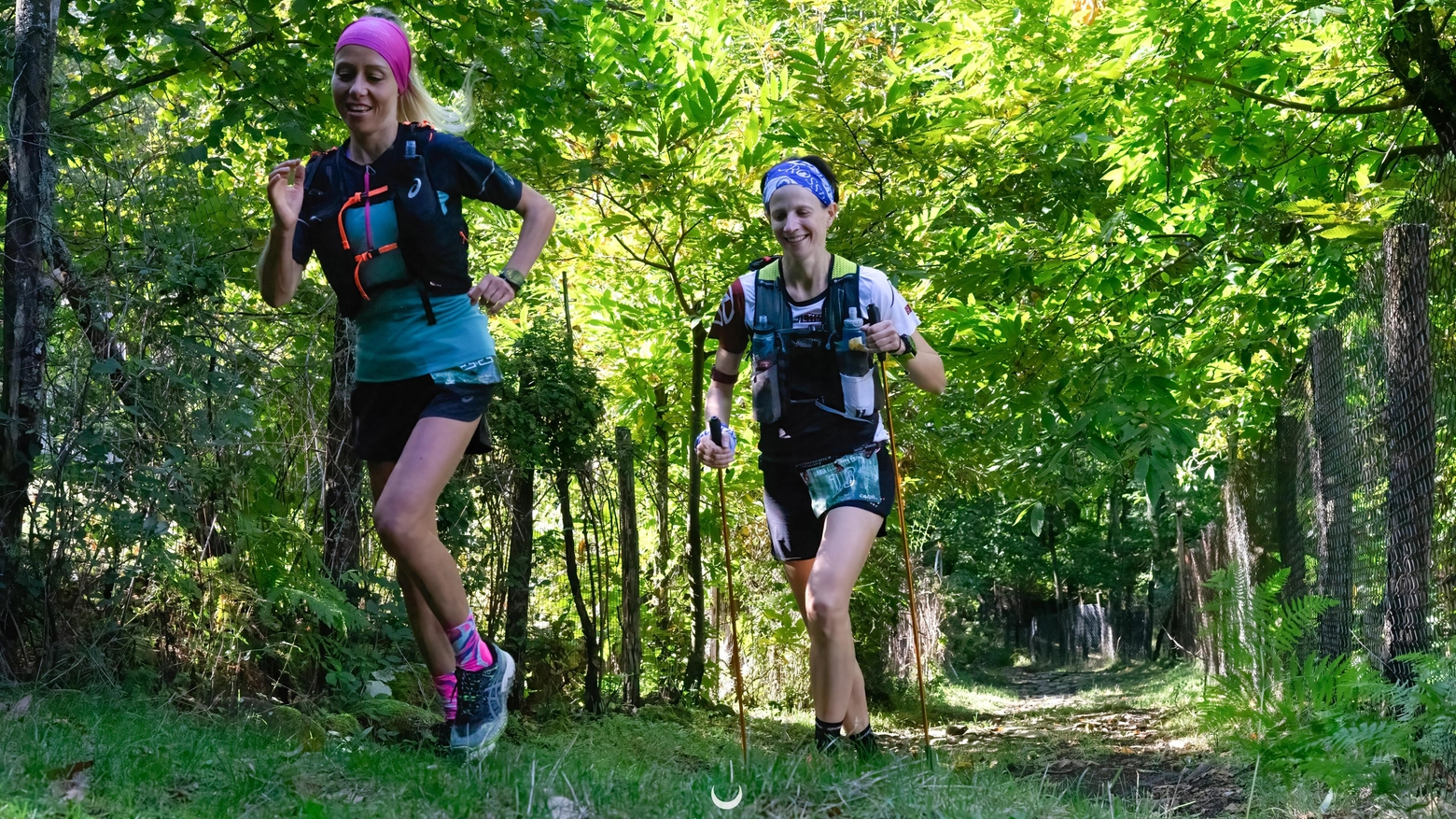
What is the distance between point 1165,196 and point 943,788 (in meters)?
6.84

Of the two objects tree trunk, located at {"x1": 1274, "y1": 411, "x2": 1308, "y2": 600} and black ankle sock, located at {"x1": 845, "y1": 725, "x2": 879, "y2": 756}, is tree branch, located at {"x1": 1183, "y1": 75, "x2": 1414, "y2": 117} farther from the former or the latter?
black ankle sock, located at {"x1": 845, "y1": 725, "x2": 879, "y2": 756}

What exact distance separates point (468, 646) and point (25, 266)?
2765mm

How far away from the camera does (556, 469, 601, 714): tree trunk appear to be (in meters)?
8.72

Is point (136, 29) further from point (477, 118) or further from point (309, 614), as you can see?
point (309, 614)

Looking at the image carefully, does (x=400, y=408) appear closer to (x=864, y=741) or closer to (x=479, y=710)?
(x=479, y=710)

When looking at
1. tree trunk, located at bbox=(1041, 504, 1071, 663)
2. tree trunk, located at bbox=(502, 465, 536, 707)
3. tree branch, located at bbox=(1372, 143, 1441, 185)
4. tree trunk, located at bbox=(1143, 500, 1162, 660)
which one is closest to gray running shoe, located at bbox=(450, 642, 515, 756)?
tree trunk, located at bbox=(502, 465, 536, 707)

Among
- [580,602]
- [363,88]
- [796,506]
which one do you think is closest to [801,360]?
[796,506]

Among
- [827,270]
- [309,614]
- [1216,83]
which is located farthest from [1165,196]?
[309,614]

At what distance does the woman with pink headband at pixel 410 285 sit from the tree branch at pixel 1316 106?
5.39 m

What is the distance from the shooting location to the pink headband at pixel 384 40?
3832 millimetres

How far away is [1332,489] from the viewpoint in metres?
6.84

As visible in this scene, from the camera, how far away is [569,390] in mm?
8383

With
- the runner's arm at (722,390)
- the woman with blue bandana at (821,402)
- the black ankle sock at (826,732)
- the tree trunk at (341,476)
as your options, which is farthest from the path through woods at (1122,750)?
the tree trunk at (341,476)

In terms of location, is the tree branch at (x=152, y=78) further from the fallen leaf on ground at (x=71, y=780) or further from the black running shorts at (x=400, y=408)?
the fallen leaf on ground at (x=71, y=780)
